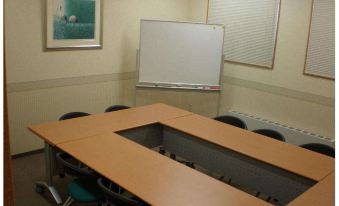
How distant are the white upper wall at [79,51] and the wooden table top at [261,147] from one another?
1.72 m

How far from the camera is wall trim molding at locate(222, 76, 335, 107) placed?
4311 mm

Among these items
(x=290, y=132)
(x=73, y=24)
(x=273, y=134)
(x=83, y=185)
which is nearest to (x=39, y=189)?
(x=83, y=185)

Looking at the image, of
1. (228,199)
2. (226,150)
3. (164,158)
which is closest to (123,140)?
(164,158)

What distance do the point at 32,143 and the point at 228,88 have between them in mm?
2840

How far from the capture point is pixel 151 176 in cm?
245

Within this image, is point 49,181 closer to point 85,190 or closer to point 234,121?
point 85,190

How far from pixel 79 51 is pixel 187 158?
219cm

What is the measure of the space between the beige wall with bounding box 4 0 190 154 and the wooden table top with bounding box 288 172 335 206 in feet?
10.6

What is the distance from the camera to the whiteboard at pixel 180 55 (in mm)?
4867

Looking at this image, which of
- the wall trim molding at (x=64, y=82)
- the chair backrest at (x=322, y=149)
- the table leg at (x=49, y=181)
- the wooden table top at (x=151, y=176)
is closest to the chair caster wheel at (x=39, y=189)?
the table leg at (x=49, y=181)

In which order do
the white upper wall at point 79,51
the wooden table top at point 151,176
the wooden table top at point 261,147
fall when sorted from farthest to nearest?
the white upper wall at point 79,51 < the wooden table top at point 261,147 < the wooden table top at point 151,176

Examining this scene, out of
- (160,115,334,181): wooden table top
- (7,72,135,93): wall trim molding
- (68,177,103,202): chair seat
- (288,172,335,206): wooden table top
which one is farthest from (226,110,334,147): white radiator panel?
(68,177,103,202): chair seat

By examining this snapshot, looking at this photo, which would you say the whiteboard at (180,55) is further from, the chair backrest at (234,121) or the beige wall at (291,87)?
the chair backrest at (234,121)

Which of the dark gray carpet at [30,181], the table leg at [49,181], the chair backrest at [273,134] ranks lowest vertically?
the dark gray carpet at [30,181]
